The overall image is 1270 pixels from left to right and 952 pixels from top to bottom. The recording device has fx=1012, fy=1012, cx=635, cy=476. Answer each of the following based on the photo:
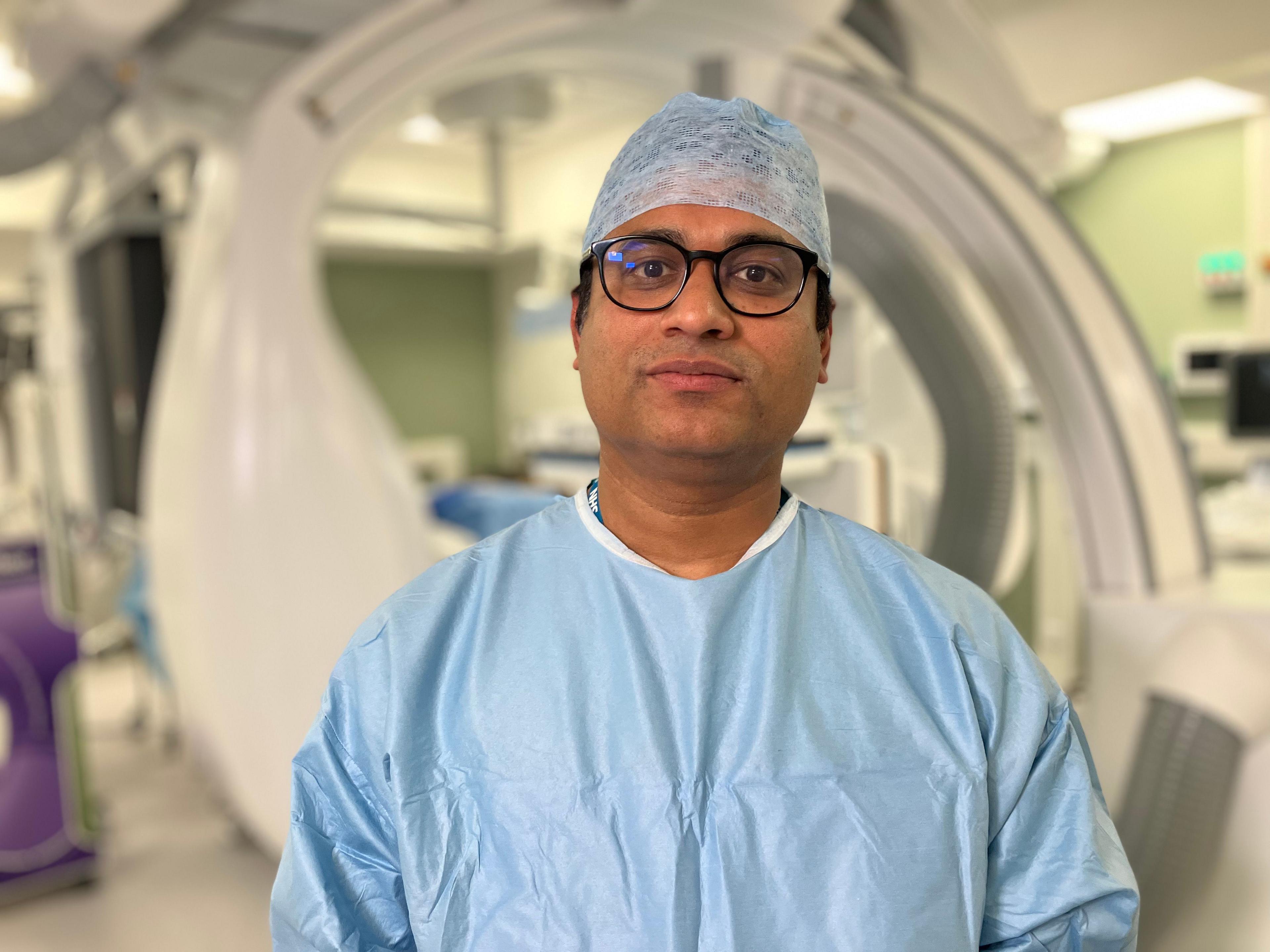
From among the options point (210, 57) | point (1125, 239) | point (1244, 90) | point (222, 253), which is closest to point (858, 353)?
point (222, 253)

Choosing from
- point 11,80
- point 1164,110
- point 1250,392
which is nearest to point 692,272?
point 1250,392

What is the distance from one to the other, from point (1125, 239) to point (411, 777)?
13.3 ft

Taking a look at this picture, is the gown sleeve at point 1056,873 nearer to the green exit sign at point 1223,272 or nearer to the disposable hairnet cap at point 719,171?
the disposable hairnet cap at point 719,171

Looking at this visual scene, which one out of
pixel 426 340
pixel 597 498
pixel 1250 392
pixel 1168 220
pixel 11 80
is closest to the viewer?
pixel 597 498

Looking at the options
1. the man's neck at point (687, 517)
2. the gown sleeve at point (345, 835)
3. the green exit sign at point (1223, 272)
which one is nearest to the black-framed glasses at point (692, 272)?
the man's neck at point (687, 517)

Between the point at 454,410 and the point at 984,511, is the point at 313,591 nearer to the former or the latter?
the point at 984,511

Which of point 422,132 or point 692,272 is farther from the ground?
point 422,132

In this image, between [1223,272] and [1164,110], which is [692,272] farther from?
[1223,272]

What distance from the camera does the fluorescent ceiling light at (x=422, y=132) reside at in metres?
4.63

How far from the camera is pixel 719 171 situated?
80 cm

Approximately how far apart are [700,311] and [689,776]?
346 mm

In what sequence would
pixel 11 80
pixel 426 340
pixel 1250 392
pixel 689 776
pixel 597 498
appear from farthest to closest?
pixel 426 340 → pixel 11 80 → pixel 1250 392 → pixel 597 498 → pixel 689 776

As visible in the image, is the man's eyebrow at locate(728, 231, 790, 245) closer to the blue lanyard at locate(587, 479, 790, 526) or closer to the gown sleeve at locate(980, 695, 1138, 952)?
the blue lanyard at locate(587, 479, 790, 526)

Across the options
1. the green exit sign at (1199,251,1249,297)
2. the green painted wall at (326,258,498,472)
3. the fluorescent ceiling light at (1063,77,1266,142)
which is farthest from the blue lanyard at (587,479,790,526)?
the green painted wall at (326,258,498,472)
